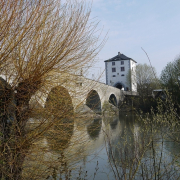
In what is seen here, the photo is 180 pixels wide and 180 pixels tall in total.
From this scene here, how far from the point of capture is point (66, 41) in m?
2.83

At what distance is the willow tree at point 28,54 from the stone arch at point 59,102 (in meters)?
0.09

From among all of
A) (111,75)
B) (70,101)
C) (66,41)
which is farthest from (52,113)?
(111,75)

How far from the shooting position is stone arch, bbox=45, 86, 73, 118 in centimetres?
299

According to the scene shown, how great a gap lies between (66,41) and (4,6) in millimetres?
778

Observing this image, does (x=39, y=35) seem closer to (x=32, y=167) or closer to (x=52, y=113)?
(x=52, y=113)

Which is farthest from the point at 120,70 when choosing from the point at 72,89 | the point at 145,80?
the point at 72,89

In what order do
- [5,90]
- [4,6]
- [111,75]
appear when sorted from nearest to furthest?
[4,6], [5,90], [111,75]

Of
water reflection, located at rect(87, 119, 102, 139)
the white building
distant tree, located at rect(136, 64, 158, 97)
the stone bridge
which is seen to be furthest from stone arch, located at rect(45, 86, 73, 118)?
the white building

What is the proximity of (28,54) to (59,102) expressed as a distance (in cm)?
76

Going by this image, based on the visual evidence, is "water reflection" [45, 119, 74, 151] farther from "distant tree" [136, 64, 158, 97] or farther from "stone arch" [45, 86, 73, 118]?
"distant tree" [136, 64, 158, 97]

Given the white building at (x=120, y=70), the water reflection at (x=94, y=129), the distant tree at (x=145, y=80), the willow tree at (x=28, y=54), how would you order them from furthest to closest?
the white building at (x=120, y=70)
the distant tree at (x=145, y=80)
the water reflection at (x=94, y=129)
the willow tree at (x=28, y=54)

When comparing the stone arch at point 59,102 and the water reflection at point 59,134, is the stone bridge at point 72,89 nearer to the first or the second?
the stone arch at point 59,102

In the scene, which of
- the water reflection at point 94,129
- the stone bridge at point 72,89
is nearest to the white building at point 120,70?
the water reflection at point 94,129

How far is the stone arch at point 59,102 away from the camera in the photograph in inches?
118
